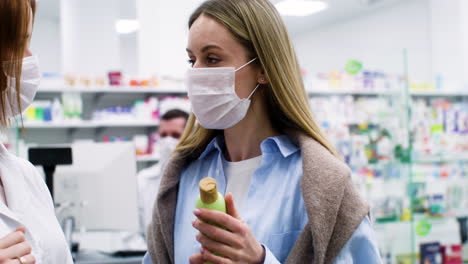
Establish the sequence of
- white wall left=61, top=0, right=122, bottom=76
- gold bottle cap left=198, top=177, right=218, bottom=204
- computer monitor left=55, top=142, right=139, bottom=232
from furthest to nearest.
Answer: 1. white wall left=61, top=0, right=122, bottom=76
2. computer monitor left=55, top=142, right=139, bottom=232
3. gold bottle cap left=198, top=177, right=218, bottom=204

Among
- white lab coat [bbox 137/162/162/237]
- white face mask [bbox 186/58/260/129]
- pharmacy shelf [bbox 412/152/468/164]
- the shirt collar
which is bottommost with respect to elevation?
white lab coat [bbox 137/162/162/237]

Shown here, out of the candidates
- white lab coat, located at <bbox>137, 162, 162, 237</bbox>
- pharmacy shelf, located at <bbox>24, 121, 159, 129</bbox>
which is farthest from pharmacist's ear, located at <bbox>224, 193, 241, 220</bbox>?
pharmacy shelf, located at <bbox>24, 121, 159, 129</bbox>

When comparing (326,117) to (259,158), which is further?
(326,117)

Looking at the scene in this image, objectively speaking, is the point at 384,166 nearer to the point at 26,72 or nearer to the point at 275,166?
the point at 275,166

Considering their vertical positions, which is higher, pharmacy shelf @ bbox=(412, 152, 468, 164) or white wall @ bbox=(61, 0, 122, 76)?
white wall @ bbox=(61, 0, 122, 76)

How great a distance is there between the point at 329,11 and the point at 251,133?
31.0ft

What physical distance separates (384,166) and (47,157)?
2.37 meters

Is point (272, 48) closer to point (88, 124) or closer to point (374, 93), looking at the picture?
point (88, 124)

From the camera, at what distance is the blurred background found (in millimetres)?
2732

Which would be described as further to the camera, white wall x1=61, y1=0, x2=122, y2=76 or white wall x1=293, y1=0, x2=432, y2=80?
white wall x1=293, y1=0, x2=432, y2=80

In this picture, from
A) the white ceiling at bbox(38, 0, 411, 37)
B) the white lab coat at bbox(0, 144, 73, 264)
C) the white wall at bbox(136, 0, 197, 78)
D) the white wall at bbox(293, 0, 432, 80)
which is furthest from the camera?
the white ceiling at bbox(38, 0, 411, 37)

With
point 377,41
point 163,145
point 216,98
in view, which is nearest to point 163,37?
point 163,145

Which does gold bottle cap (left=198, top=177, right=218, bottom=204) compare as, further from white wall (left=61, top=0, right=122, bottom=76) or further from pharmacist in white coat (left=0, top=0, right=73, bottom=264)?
white wall (left=61, top=0, right=122, bottom=76)

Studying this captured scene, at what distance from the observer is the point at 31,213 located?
4.50 feet
